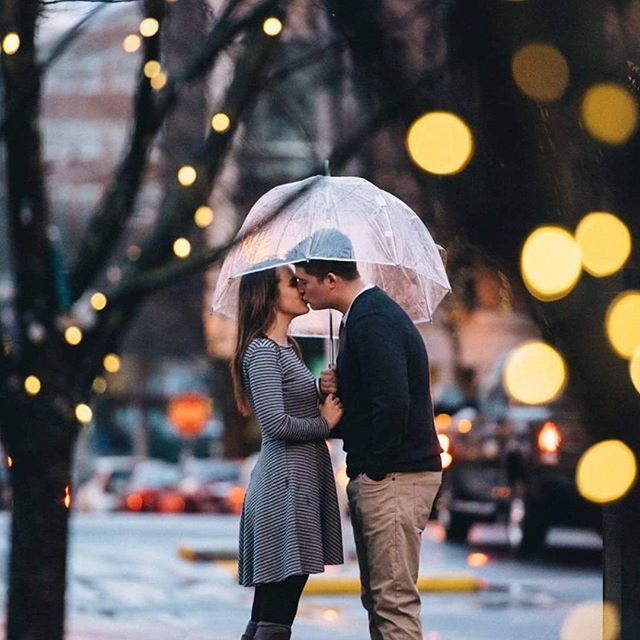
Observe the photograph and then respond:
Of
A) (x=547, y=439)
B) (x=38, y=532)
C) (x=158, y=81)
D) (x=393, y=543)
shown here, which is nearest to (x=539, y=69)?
(x=393, y=543)

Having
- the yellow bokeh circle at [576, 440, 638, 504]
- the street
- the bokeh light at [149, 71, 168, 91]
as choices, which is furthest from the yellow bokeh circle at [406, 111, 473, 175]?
the street

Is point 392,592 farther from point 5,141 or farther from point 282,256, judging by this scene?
point 5,141

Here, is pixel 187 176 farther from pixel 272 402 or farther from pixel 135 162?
pixel 272 402

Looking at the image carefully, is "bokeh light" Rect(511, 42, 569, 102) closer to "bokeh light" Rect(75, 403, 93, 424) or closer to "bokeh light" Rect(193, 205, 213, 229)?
"bokeh light" Rect(75, 403, 93, 424)

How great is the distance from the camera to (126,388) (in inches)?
2297

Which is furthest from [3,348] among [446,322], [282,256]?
[446,322]

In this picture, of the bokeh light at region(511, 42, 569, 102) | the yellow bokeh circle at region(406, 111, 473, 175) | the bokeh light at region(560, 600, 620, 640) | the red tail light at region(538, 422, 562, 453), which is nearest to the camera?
the bokeh light at region(511, 42, 569, 102)

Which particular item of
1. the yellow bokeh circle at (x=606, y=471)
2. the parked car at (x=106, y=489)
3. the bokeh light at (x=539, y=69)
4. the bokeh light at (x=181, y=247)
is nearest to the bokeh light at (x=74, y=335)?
the bokeh light at (x=181, y=247)

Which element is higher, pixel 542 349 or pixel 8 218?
pixel 8 218

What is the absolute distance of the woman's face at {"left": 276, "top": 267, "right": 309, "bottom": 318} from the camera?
5.36 metres

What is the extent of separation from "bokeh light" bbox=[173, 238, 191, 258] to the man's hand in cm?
177

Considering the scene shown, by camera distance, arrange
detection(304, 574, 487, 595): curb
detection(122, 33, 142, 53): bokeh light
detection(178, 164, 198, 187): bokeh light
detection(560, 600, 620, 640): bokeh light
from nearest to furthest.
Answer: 1. detection(178, 164, 198, 187): bokeh light
2. detection(122, 33, 142, 53): bokeh light
3. detection(560, 600, 620, 640): bokeh light
4. detection(304, 574, 487, 595): curb

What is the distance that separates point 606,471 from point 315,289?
275 cm

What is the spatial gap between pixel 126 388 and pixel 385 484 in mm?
54006
